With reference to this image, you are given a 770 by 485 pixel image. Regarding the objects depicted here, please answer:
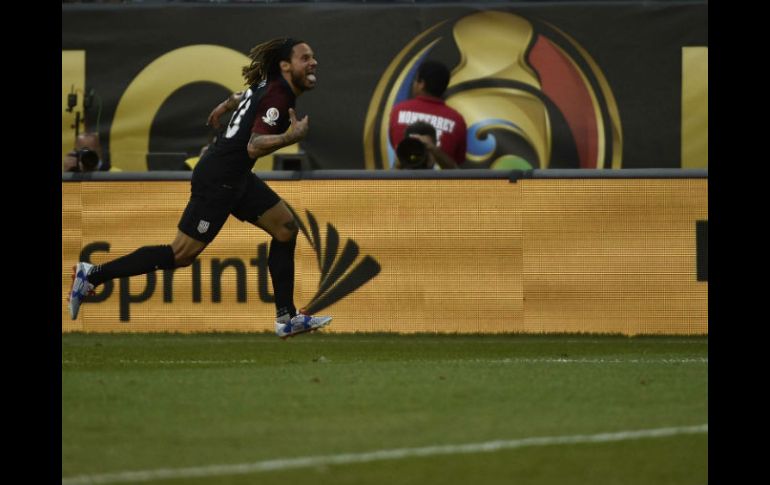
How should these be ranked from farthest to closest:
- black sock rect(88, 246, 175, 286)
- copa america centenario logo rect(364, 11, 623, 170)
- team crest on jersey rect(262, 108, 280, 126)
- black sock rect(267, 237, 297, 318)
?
copa america centenario logo rect(364, 11, 623, 170)
black sock rect(267, 237, 297, 318)
black sock rect(88, 246, 175, 286)
team crest on jersey rect(262, 108, 280, 126)

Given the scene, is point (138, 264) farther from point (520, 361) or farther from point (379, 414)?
point (379, 414)

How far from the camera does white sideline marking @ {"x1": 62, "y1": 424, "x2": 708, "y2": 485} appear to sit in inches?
239

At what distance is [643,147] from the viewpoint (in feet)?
58.0

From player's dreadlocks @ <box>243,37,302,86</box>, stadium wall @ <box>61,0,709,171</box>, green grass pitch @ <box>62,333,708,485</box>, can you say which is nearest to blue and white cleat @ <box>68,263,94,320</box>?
green grass pitch @ <box>62,333,708,485</box>

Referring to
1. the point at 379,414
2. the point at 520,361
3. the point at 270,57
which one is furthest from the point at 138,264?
the point at 379,414

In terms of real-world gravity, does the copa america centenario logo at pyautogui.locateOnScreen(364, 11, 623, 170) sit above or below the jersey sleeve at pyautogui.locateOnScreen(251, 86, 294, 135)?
above

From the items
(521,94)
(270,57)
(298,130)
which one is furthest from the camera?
(521,94)

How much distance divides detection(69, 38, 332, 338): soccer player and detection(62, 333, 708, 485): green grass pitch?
0.55 m

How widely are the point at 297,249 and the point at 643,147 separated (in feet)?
17.9

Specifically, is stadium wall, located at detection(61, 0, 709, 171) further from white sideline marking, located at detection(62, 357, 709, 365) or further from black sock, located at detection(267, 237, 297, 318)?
white sideline marking, located at detection(62, 357, 709, 365)

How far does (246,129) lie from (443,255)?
309cm

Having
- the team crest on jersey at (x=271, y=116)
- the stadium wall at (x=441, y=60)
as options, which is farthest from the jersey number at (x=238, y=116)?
the stadium wall at (x=441, y=60)

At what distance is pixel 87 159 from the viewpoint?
1462cm
